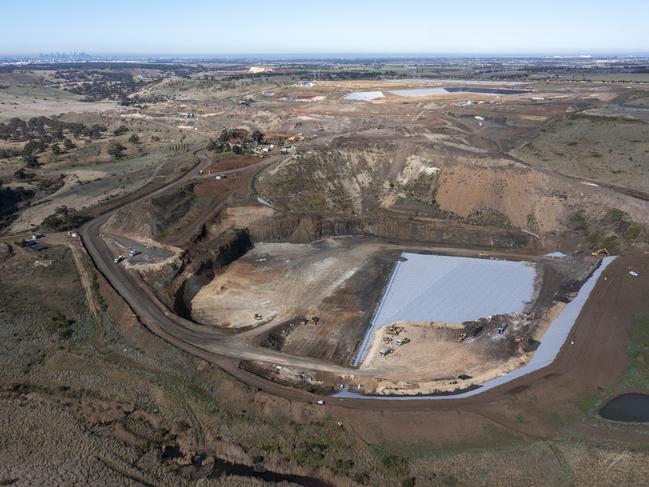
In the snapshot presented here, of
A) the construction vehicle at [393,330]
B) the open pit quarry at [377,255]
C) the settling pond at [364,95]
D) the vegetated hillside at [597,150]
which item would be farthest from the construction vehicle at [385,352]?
the settling pond at [364,95]

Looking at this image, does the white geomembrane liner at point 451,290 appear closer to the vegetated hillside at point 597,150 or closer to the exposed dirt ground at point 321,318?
the exposed dirt ground at point 321,318

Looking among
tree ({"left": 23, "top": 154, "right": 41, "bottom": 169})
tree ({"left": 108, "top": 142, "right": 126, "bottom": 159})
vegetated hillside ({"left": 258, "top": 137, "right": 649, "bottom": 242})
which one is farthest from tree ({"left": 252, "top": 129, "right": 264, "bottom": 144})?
tree ({"left": 23, "top": 154, "right": 41, "bottom": 169})

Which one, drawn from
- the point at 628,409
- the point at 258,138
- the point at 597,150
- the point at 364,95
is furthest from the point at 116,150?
the point at 628,409

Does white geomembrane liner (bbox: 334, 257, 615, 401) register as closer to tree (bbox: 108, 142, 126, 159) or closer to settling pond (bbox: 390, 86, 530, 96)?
tree (bbox: 108, 142, 126, 159)

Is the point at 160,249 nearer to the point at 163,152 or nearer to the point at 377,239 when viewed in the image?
the point at 377,239

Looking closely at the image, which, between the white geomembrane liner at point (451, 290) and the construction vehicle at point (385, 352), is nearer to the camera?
the construction vehicle at point (385, 352)

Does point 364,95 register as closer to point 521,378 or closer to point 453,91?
point 453,91
